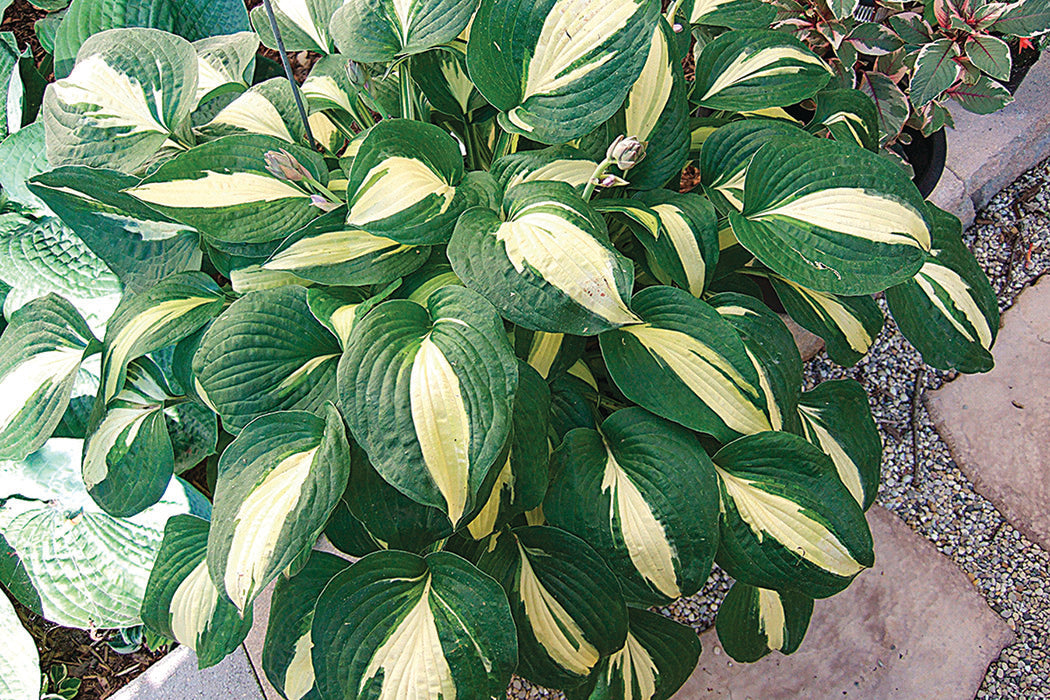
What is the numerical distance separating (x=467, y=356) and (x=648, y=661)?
2.07 feet

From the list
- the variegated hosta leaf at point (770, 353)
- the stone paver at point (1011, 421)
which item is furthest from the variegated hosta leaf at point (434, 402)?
the stone paver at point (1011, 421)

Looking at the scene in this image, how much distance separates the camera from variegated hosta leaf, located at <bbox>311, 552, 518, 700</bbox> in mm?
859

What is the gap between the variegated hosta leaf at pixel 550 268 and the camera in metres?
0.81

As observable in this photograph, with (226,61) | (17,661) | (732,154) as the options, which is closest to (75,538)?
(17,661)

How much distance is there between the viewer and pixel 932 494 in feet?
5.17

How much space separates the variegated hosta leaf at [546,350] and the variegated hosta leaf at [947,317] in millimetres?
503

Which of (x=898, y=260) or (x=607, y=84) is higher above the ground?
(x=607, y=84)

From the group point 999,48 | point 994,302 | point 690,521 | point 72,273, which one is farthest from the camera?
point 999,48

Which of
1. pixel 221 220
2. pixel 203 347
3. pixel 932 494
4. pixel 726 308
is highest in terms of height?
pixel 221 220

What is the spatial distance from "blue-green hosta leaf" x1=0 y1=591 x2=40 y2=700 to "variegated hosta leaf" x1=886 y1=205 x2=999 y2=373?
1446 mm

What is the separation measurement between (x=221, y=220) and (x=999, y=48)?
144 centimetres

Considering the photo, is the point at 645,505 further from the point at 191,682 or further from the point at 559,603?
the point at 191,682

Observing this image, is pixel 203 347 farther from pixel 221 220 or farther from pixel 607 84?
pixel 607 84

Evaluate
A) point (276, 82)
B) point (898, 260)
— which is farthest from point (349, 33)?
point (898, 260)
